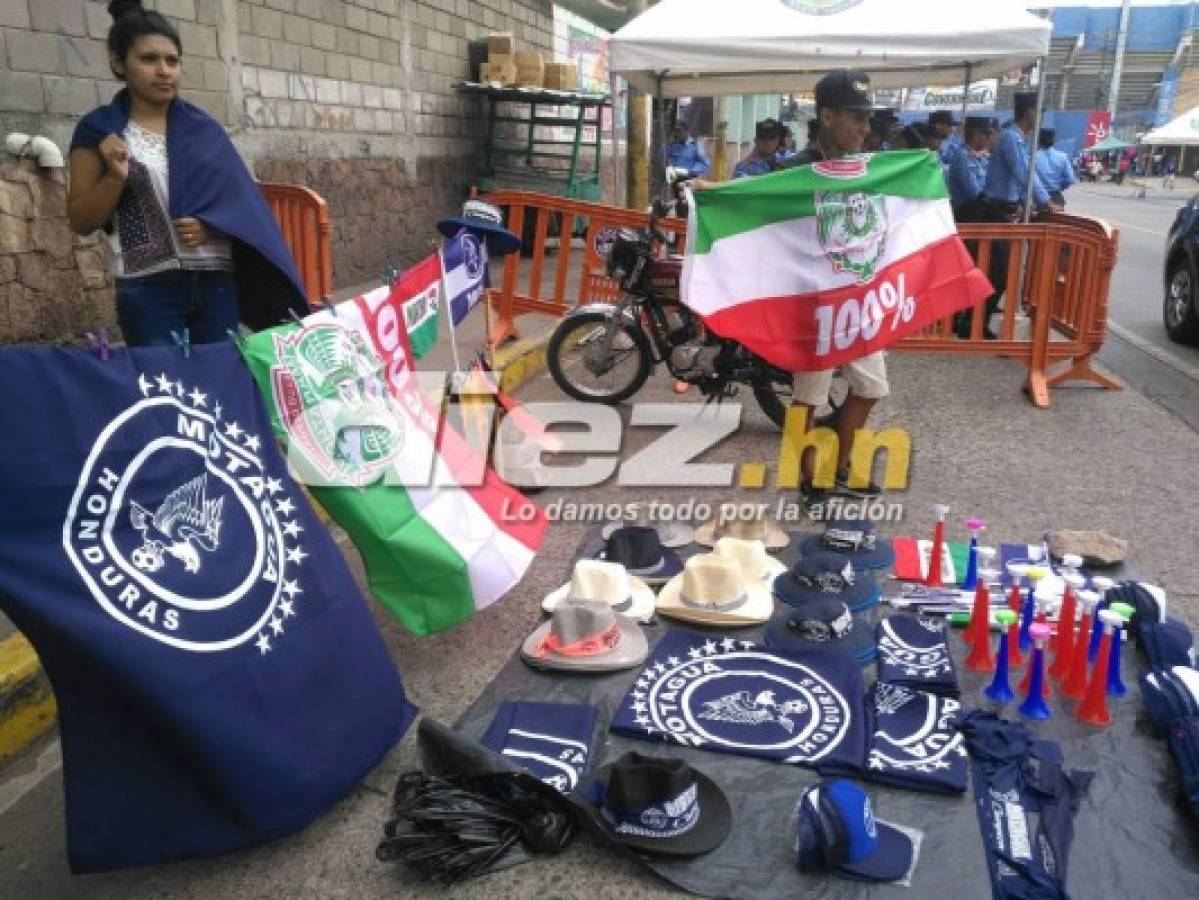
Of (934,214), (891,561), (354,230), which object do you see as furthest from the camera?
(354,230)

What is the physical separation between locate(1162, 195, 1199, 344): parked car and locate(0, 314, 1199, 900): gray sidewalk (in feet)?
7.02

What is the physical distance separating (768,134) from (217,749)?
9.84 m

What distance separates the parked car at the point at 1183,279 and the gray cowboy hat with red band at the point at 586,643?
7.39 metres

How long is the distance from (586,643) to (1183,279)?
8056 millimetres

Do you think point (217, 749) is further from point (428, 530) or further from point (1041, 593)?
point (1041, 593)

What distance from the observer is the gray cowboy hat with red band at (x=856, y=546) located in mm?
4020

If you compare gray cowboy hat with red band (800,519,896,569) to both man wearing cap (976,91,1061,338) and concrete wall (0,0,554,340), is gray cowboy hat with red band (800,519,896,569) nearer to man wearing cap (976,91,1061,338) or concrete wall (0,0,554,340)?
concrete wall (0,0,554,340)

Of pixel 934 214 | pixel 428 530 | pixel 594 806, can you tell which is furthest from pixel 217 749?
pixel 934 214

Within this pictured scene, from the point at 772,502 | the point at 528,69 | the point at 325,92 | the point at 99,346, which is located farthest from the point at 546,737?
the point at 528,69

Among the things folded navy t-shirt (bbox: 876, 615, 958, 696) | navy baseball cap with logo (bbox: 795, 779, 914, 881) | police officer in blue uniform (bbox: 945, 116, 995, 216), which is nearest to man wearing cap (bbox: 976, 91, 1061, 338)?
police officer in blue uniform (bbox: 945, 116, 995, 216)

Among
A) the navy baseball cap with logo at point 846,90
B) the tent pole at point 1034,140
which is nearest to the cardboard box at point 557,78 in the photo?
the tent pole at point 1034,140

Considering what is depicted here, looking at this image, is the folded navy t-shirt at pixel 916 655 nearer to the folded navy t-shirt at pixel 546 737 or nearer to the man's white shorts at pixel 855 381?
the folded navy t-shirt at pixel 546 737

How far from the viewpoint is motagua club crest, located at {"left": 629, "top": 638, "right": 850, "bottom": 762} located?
2826mm

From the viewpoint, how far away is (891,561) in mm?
4035
